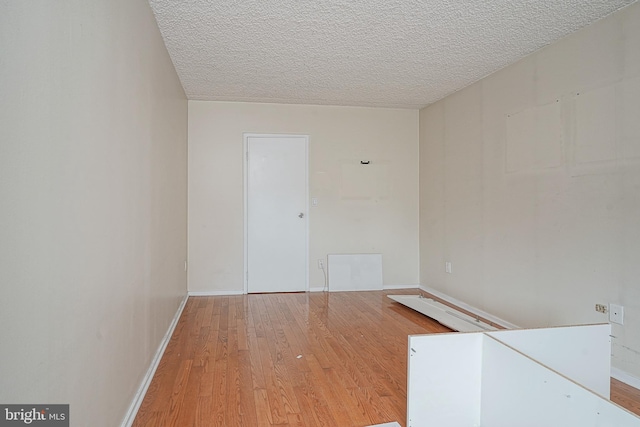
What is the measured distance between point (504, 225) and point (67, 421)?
11.4ft

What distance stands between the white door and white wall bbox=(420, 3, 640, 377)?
186 cm

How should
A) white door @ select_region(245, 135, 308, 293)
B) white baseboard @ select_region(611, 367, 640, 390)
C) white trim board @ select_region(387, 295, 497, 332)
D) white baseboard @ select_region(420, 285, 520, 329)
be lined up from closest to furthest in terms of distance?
white baseboard @ select_region(611, 367, 640, 390) → white trim board @ select_region(387, 295, 497, 332) → white baseboard @ select_region(420, 285, 520, 329) → white door @ select_region(245, 135, 308, 293)

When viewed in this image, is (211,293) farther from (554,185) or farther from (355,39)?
(554,185)

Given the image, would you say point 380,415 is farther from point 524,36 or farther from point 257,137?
point 257,137

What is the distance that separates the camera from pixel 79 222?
1.31m

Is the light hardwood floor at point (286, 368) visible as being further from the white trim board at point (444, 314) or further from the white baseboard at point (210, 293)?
the white baseboard at point (210, 293)

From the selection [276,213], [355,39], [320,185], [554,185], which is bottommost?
[276,213]

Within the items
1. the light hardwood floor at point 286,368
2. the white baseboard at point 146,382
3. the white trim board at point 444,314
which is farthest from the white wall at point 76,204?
the white trim board at point 444,314

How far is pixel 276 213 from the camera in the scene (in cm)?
496

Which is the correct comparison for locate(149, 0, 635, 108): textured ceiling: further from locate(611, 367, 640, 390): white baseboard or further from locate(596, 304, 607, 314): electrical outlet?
locate(611, 367, 640, 390): white baseboard

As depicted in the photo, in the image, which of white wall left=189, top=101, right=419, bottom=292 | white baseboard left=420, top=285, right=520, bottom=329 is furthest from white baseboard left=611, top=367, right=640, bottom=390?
white wall left=189, top=101, right=419, bottom=292

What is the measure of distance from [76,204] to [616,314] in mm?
3089

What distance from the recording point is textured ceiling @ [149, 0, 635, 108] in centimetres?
249

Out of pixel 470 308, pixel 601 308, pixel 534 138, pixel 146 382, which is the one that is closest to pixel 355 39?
pixel 534 138
